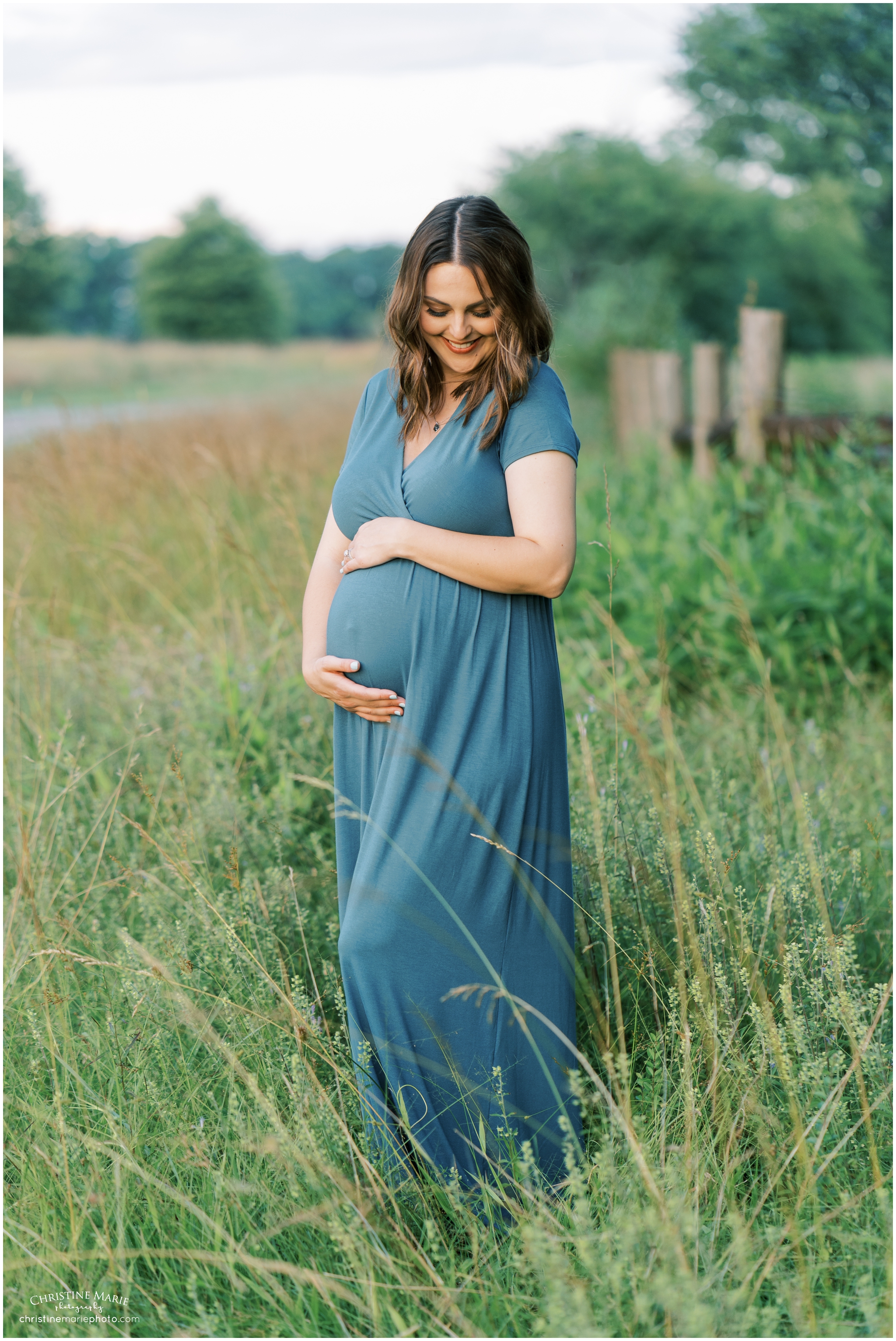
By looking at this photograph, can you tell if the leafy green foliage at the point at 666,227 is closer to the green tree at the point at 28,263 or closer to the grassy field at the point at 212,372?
the grassy field at the point at 212,372

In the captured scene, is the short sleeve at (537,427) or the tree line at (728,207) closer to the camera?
the short sleeve at (537,427)

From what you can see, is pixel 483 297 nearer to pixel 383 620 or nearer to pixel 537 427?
pixel 537 427

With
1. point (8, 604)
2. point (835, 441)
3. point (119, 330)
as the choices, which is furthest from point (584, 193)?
point (119, 330)

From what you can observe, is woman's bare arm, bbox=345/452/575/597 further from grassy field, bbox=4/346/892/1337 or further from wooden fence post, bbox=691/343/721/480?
wooden fence post, bbox=691/343/721/480

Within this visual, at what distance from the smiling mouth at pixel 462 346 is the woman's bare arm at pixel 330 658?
0.43 metres

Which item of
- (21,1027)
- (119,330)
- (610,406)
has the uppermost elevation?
(119,330)

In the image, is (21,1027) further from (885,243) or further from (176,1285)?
(885,243)

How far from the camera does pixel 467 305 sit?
70.2 inches

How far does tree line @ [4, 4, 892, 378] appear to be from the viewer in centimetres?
1274

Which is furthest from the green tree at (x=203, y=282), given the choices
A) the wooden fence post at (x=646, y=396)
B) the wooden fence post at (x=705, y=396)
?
the wooden fence post at (x=705, y=396)

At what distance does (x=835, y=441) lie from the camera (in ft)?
18.1

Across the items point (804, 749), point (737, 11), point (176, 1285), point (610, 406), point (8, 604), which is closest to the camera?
point (176, 1285)

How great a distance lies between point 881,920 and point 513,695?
147cm

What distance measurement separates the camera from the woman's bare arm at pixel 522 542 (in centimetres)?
171
